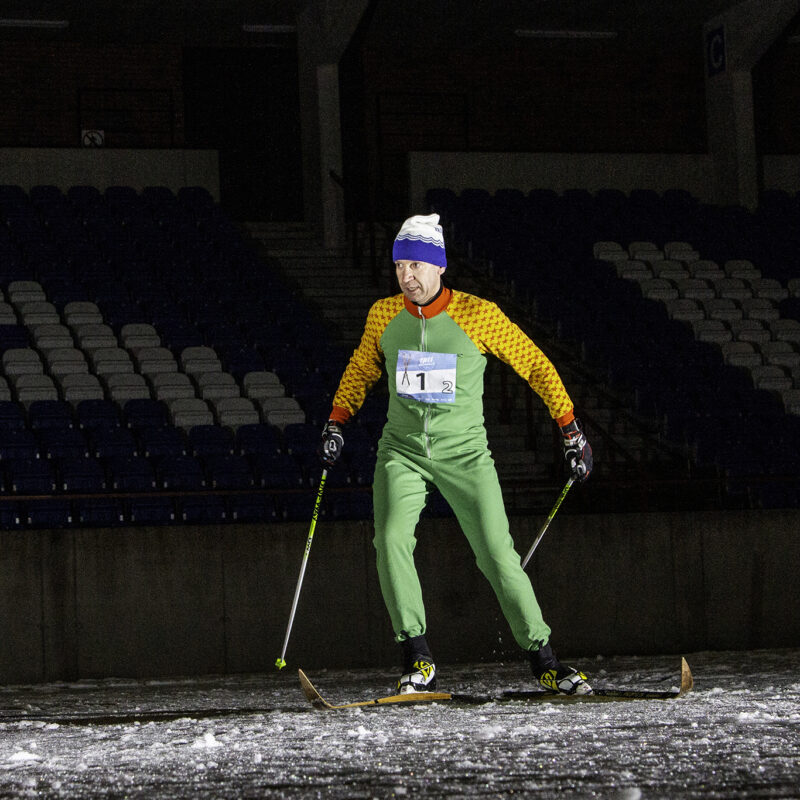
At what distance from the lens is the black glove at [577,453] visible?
5.67 m

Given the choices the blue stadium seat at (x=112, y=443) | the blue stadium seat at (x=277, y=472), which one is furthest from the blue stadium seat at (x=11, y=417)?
the blue stadium seat at (x=277, y=472)

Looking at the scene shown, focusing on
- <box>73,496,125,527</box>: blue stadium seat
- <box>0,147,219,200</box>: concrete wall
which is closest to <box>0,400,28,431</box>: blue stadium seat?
<box>73,496,125,527</box>: blue stadium seat

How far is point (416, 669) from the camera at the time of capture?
5.48 m

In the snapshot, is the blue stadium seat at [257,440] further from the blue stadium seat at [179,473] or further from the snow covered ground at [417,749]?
the snow covered ground at [417,749]

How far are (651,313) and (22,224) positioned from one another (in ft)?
22.8

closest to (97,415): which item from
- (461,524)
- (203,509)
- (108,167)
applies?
(203,509)

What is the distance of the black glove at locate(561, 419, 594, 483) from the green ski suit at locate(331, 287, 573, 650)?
34 centimetres

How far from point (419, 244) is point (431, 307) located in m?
0.26

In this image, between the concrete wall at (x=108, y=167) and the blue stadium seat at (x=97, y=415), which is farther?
the concrete wall at (x=108, y=167)

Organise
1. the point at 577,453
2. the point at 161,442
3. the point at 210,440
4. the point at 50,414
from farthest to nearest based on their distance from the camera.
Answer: the point at 50,414, the point at 210,440, the point at 161,442, the point at 577,453

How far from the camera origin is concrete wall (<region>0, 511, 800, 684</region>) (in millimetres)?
8555

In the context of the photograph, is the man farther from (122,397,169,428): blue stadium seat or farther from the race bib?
(122,397,169,428): blue stadium seat

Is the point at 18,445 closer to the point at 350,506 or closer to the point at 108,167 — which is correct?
the point at 350,506

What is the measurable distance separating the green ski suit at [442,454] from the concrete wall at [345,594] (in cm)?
334
